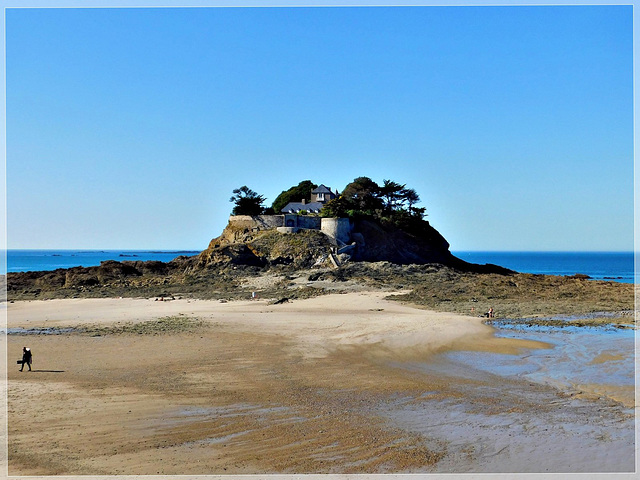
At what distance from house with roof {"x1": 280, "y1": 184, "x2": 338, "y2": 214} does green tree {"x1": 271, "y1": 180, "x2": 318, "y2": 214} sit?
171 cm

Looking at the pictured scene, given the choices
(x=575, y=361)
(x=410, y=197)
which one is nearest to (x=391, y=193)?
(x=410, y=197)

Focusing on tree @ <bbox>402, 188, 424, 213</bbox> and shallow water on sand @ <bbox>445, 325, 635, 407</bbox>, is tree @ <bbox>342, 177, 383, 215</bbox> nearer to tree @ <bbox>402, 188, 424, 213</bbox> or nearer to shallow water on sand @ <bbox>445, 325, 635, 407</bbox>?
tree @ <bbox>402, 188, 424, 213</bbox>

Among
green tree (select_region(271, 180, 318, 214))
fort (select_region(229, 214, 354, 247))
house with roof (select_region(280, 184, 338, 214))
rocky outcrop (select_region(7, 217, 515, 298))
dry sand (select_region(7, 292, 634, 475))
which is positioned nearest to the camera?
dry sand (select_region(7, 292, 634, 475))

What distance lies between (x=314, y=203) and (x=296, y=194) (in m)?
7.66

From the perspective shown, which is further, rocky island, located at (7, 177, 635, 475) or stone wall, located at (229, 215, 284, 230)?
stone wall, located at (229, 215, 284, 230)

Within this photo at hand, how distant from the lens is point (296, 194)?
231ft

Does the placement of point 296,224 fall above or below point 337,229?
above

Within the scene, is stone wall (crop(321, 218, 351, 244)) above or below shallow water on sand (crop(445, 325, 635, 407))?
above

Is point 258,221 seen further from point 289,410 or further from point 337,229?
point 289,410

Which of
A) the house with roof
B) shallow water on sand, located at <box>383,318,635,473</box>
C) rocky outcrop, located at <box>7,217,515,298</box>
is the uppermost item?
the house with roof

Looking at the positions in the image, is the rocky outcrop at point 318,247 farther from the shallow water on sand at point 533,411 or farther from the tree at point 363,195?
the shallow water on sand at point 533,411

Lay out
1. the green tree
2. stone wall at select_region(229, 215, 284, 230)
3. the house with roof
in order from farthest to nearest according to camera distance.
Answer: the green tree
the house with roof
stone wall at select_region(229, 215, 284, 230)

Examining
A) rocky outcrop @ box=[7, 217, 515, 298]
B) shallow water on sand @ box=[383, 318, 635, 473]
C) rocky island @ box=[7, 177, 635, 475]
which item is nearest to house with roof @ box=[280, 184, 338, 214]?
rocky outcrop @ box=[7, 217, 515, 298]

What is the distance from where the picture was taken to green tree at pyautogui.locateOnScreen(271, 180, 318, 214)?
230ft
